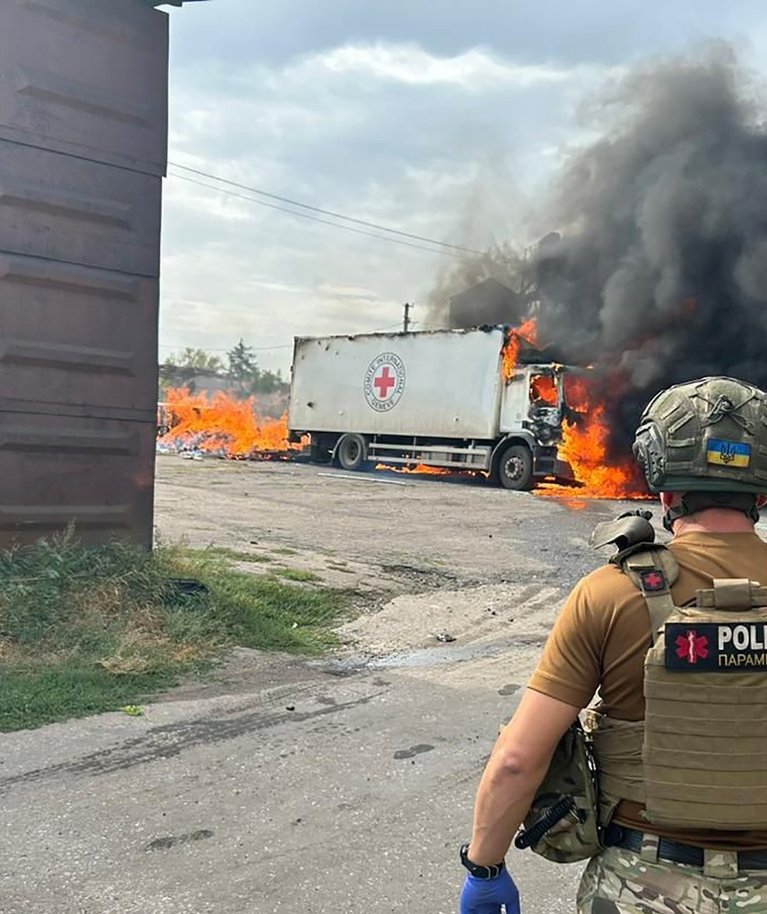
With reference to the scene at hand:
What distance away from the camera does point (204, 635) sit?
566 cm

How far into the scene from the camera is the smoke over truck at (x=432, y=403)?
64.8ft

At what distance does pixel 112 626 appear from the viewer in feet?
17.5

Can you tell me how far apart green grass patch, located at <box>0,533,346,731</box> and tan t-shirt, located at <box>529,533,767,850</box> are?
3.28 m

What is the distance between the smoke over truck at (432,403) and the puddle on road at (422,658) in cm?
1326

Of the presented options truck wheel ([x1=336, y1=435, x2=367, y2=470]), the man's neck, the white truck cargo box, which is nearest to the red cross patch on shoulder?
the man's neck

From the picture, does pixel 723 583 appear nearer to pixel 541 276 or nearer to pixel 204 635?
pixel 204 635

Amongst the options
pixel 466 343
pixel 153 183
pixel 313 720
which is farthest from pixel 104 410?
pixel 466 343

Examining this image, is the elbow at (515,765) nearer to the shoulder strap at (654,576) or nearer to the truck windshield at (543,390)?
the shoulder strap at (654,576)

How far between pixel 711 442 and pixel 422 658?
4555 mm

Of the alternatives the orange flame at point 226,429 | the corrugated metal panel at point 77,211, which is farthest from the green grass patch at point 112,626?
the orange flame at point 226,429

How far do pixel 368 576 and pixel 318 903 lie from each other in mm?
5651

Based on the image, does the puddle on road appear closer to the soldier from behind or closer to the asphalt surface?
the asphalt surface

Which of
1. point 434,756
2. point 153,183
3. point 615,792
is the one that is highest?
point 153,183

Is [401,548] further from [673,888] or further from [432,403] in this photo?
[432,403]
